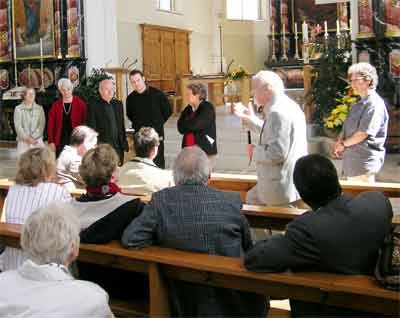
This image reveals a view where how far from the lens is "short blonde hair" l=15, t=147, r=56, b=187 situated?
11.7 ft

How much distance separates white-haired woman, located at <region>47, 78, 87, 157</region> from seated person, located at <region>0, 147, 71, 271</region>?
142 inches

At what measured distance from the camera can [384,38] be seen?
923 cm

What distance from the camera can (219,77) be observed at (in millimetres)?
13445

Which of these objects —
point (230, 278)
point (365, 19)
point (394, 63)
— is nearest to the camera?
point (230, 278)

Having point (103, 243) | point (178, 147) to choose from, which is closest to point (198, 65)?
point (178, 147)

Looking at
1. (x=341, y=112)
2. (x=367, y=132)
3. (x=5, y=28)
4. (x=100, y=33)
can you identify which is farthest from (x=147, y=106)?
(x=5, y=28)

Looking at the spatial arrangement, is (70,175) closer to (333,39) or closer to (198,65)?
(333,39)

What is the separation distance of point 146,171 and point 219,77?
9319 mm

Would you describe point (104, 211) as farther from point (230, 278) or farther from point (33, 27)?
point (33, 27)

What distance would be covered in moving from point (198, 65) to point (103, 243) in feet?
51.2

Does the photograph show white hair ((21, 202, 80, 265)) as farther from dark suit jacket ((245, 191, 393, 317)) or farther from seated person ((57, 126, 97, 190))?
seated person ((57, 126, 97, 190))

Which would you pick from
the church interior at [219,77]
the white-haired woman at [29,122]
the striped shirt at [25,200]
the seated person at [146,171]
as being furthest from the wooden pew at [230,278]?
the white-haired woman at [29,122]

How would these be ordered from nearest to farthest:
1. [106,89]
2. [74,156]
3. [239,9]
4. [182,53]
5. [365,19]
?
[74,156]
[106,89]
[365,19]
[239,9]
[182,53]

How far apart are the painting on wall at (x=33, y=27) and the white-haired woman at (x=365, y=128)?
8.82m
